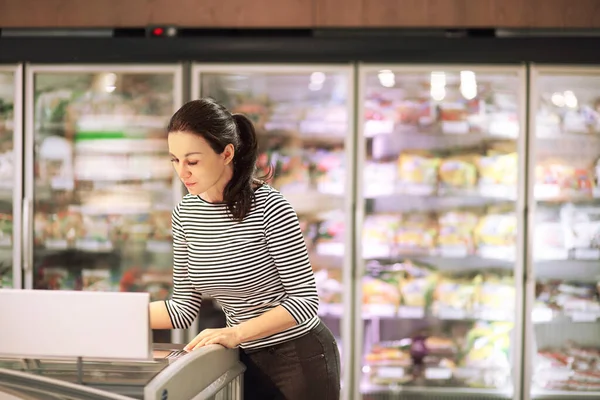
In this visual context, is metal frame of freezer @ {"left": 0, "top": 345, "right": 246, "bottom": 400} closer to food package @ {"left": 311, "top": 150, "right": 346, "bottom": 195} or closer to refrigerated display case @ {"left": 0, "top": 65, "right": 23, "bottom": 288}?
food package @ {"left": 311, "top": 150, "right": 346, "bottom": 195}

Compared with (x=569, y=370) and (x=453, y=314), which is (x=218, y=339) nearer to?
(x=453, y=314)

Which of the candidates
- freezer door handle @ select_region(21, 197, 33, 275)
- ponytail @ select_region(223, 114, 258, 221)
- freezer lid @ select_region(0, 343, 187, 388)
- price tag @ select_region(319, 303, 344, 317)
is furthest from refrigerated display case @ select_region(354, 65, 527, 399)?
freezer lid @ select_region(0, 343, 187, 388)

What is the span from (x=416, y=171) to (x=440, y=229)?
344 millimetres

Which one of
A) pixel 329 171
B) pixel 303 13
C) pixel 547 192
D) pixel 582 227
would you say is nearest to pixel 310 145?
pixel 329 171

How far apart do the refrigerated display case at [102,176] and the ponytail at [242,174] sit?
6.93 ft

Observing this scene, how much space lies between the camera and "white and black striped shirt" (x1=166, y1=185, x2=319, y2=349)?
6.05ft

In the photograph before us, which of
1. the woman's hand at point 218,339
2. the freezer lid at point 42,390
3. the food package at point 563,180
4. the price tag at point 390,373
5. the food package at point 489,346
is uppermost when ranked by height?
the food package at point 563,180

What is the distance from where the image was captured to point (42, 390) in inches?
56.7

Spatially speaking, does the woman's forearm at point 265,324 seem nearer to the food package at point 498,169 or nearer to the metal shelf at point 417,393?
the metal shelf at point 417,393

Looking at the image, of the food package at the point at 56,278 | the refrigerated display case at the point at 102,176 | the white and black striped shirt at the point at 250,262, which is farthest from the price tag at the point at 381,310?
the white and black striped shirt at the point at 250,262

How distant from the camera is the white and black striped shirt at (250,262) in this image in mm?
1843

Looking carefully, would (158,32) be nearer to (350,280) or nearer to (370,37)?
(370,37)

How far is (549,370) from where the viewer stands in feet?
12.6

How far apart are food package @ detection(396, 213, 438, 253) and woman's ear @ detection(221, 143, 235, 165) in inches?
85.9
